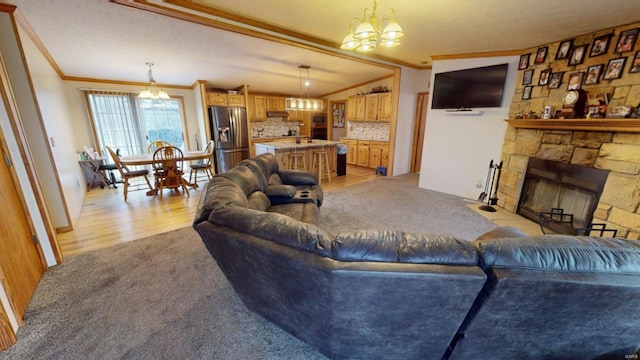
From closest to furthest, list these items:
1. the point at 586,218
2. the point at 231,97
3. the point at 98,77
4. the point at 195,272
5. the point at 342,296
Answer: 1. the point at 342,296
2. the point at 195,272
3. the point at 586,218
4. the point at 98,77
5. the point at 231,97

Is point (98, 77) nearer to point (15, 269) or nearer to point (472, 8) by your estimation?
point (15, 269)

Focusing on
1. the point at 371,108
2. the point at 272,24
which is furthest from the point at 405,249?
the point at 371,108

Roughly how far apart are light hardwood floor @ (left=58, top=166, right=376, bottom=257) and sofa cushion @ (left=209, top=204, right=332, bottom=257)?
90.5 inches

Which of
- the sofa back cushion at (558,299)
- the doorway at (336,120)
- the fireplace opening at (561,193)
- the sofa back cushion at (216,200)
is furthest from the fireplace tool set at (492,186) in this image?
the doorway at (336,120)

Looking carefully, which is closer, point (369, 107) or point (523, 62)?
point (523, 62)

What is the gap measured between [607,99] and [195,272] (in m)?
4.74

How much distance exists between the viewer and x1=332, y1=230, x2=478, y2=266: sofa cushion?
0.99m

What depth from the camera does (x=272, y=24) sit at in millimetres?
3070

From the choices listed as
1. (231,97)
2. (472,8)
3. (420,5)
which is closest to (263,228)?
(420,5)

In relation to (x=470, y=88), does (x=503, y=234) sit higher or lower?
lower

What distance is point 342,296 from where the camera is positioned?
103cm

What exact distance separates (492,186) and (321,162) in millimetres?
3409

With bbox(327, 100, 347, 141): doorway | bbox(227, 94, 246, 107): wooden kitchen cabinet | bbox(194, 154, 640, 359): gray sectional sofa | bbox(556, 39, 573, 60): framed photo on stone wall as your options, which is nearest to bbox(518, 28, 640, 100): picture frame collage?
bbox(556, 39, 573, 60): framed photo on stone wall

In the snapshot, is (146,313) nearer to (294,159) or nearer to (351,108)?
(294,159)
